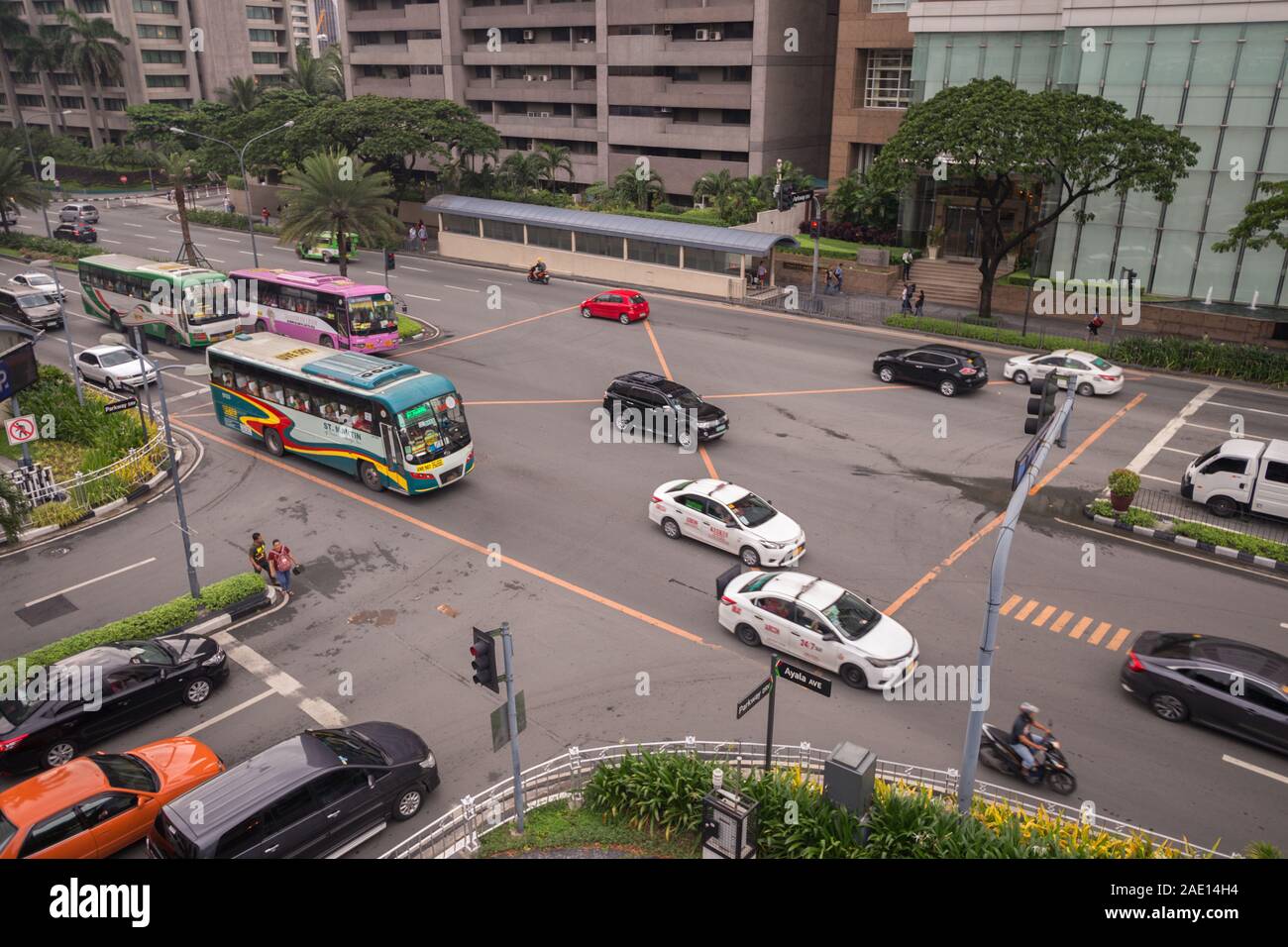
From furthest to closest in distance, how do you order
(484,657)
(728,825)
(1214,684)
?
(1214,684), (484,657), (728,825)

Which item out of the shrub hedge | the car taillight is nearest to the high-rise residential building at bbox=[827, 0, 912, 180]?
the shrub hedge

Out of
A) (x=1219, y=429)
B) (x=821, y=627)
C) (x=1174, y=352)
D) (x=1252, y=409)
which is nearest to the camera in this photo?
(x=821, y=627)

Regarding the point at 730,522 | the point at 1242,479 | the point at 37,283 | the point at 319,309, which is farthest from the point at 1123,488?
the point at 37,283

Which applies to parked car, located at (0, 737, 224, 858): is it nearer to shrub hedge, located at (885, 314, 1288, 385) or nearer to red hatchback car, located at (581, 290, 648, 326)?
red hatchback car, located at (581, 290, 648, 326)

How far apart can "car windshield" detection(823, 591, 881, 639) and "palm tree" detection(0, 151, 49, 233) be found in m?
59.2

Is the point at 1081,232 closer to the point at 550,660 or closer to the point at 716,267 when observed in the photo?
the point at 716,267

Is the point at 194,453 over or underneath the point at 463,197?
underneath

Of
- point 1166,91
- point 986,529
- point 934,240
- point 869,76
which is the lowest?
point 986,529

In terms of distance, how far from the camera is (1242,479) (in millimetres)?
23547

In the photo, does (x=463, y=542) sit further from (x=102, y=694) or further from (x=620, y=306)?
(x=620, y=306)

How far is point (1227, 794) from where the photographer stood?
14.4 metres

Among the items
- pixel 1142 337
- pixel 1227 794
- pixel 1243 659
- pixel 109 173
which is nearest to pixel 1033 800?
pixel 1227 794

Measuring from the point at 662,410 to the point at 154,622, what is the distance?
15.2m

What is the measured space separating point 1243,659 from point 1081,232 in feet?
113
